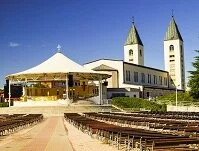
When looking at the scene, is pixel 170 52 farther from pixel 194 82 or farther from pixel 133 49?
pixel 194 82

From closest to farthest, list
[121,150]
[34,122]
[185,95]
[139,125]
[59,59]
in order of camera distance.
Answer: [121,150]
[139,125]
[34,122]
[59,59]
[185,95]

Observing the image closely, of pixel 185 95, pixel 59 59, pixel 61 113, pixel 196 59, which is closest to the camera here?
pixel 61 113

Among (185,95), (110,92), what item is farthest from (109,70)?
(185,95)

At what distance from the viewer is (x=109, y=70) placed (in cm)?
8750

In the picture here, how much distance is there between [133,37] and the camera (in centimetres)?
12200

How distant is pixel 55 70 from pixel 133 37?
65571 millimetres

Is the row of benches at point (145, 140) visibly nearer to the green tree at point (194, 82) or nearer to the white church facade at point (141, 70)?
the green tree at point (194, 82)

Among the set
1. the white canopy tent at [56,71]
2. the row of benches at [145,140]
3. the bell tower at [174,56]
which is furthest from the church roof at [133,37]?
the row of benches at [145,140]

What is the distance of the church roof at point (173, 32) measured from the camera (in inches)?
4872

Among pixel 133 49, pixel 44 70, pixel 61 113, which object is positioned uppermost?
pixel 133 49

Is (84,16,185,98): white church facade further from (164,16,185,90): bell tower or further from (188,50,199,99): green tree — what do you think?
(188,50,199,99): green tree

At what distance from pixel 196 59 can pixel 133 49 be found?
62.7 meters

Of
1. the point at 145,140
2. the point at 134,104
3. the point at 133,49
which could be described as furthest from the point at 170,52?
the point at 145,140

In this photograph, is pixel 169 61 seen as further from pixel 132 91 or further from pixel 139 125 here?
pixel 139 125
